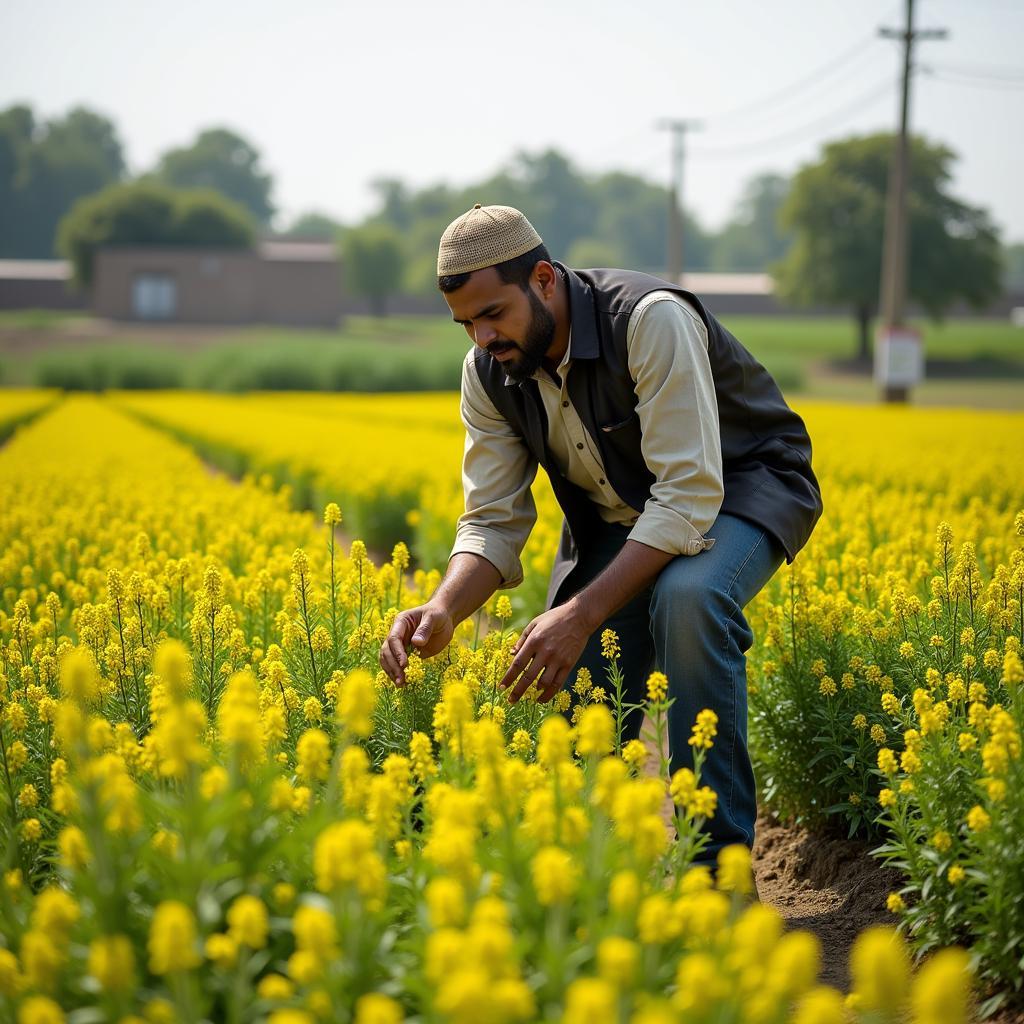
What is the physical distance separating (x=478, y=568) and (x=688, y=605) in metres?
0.73

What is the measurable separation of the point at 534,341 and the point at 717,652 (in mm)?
1051

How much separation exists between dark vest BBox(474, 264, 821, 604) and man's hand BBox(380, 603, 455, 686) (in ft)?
2.56

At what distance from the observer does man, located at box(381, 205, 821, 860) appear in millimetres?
3250

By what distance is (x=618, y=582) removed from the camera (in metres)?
3.26

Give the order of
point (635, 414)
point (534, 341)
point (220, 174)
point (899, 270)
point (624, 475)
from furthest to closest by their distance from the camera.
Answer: point (220, 174), point (899, 270), point (624, 475), point (635, 414), point (534, 341)

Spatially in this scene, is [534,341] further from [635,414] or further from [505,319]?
[635,414]

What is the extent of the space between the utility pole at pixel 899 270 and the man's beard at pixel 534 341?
21531mm

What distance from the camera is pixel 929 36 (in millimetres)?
23781

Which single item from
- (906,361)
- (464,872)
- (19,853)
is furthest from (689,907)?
(906,361)

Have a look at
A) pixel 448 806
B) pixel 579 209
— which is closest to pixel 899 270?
pixel 448 806

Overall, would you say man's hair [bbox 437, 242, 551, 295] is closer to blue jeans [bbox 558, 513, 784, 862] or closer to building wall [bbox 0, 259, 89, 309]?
blue jeans [bbox 558, 513, 784, 862]

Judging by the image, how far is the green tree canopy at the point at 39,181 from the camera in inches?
3698

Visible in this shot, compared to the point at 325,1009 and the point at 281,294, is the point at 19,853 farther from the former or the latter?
the point at 281,294

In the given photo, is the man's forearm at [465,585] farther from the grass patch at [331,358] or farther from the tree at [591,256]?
the tree at [591,256]
